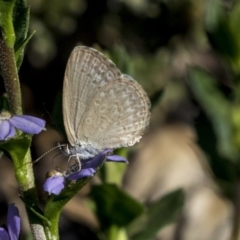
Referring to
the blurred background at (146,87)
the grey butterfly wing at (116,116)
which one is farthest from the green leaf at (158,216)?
the blurred background at (146,87)

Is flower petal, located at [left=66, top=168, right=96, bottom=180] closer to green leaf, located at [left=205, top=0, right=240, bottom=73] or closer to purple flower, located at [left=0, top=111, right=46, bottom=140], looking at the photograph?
purple flower, located at [left=0, top=111, right=46, bottom=140]

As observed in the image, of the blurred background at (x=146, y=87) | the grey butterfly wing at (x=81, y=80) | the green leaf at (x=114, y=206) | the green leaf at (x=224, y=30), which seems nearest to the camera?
the grey butterfly wing at (x=81, y=80)

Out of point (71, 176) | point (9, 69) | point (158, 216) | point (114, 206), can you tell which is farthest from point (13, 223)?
point (158, 216)

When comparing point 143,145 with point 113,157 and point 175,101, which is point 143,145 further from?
point 113,157

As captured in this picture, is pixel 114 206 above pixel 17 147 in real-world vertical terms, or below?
below

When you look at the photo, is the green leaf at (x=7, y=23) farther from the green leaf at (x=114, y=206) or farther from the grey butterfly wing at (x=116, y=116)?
the green leaf at (x=114, y=206)

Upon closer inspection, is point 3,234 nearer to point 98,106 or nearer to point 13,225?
point 13,225

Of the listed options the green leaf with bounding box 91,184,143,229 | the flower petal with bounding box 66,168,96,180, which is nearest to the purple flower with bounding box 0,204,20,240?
the flower petal with bounding box 66,168,96,180
